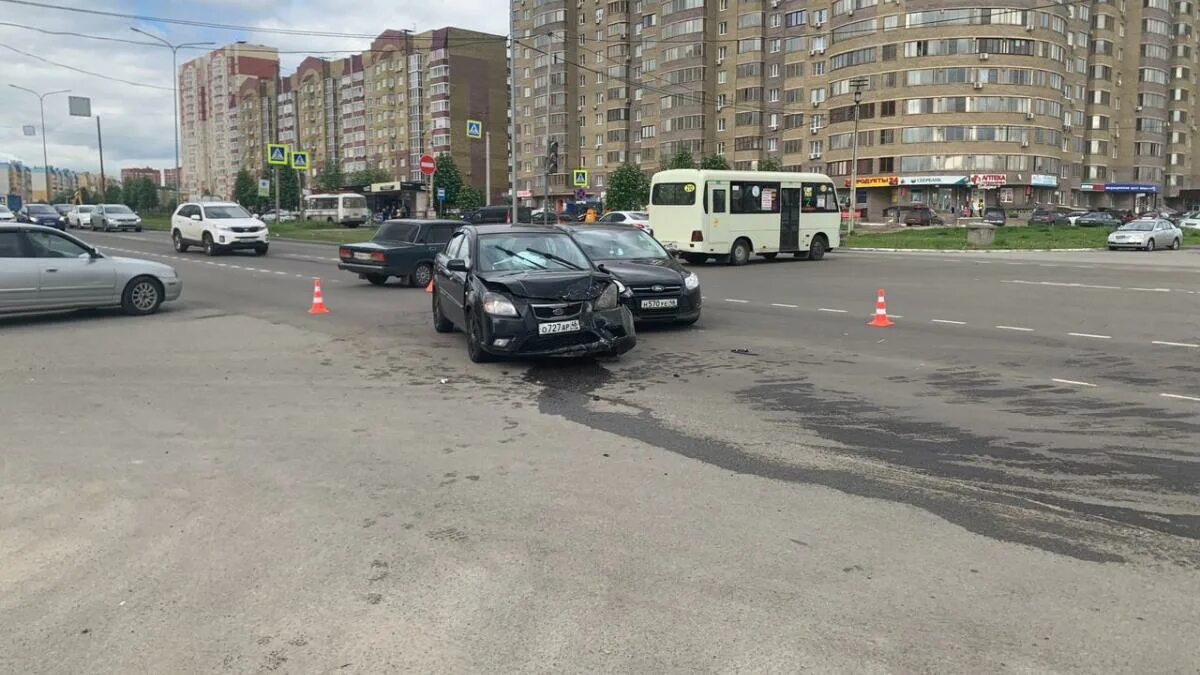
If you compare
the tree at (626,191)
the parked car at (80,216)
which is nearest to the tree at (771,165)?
the tree at (626,191)

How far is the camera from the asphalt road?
3.47 m

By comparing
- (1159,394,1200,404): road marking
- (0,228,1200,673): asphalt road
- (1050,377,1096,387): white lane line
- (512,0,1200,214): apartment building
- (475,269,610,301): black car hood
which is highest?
(512,0,1200,214): apartment building

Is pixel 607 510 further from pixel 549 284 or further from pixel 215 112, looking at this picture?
pixel 215 112

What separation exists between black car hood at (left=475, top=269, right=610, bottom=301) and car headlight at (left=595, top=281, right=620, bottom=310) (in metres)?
0.05

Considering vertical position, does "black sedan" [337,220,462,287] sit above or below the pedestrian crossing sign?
below

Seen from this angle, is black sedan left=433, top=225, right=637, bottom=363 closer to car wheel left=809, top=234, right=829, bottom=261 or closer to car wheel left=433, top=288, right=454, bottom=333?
car wheel left=433, top=288, right=454, bottom=333

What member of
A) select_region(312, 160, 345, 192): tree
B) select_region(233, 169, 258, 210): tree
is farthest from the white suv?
select_region(233, 169, 258, 210): tree

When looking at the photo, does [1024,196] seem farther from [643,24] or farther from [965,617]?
[965,617]

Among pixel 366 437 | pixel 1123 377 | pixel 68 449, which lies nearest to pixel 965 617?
pixel 366 437

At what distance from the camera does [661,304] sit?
12.3m

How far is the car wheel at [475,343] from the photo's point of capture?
381 inches

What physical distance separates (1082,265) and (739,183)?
10.4 metres

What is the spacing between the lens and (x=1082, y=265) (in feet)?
86.2

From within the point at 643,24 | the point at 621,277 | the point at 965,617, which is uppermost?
the point at 643,24
